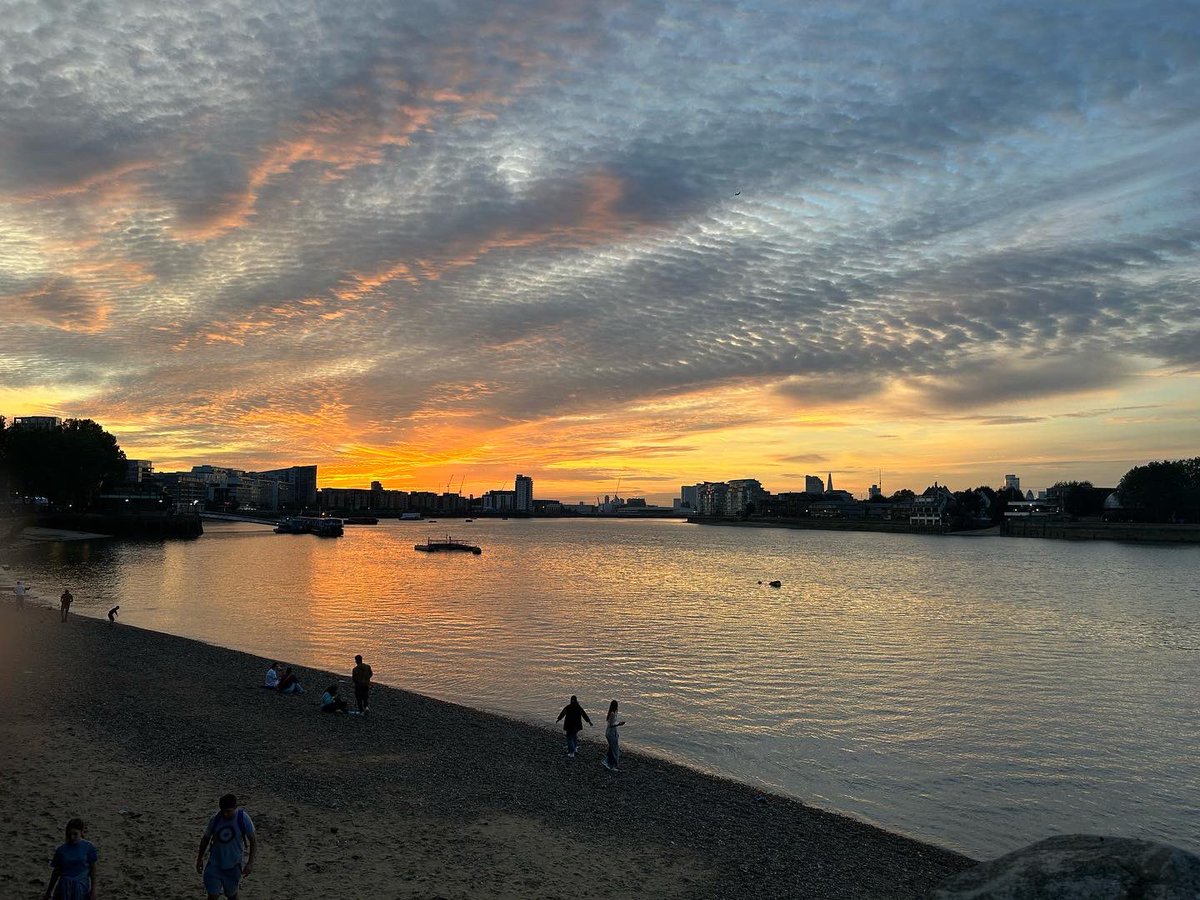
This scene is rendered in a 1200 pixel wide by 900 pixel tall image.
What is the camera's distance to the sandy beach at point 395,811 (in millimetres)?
13883

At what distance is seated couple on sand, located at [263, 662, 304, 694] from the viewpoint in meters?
28.2

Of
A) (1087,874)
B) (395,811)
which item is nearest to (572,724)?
(395,811)

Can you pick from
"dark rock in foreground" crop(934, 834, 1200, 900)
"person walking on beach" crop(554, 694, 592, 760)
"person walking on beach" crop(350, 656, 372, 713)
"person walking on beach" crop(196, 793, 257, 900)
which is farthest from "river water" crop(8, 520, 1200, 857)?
"person walking on beach" crop(196, 793, 257, 900)

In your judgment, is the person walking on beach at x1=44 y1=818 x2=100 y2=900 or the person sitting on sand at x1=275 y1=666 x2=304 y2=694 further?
the person sitting on sand at x1=275 y1=666 x2=304 y2=694

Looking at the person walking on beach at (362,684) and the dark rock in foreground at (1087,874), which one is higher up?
the dark rock in foreground at (1087,874)

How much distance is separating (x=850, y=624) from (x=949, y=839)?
3884 cm

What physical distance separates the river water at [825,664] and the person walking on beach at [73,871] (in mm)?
16780

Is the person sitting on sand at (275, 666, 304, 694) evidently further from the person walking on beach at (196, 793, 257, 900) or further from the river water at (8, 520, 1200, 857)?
the person walking on beach at (196, 793, 257, 900)

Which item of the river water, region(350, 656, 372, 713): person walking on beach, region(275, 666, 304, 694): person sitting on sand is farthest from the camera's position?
region(275, 666, 304, 694): person sitting on sand

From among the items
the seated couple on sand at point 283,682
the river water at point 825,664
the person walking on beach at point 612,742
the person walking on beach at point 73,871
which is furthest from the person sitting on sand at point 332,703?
the person walking on beach at point 73,871

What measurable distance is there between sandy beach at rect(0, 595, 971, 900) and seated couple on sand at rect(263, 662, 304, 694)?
144 cm

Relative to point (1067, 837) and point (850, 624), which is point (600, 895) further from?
point (850, 624)

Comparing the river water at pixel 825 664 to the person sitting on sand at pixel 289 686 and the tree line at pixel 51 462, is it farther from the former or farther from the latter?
the tree line at pixel 51 462

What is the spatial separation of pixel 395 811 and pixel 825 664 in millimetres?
28744
